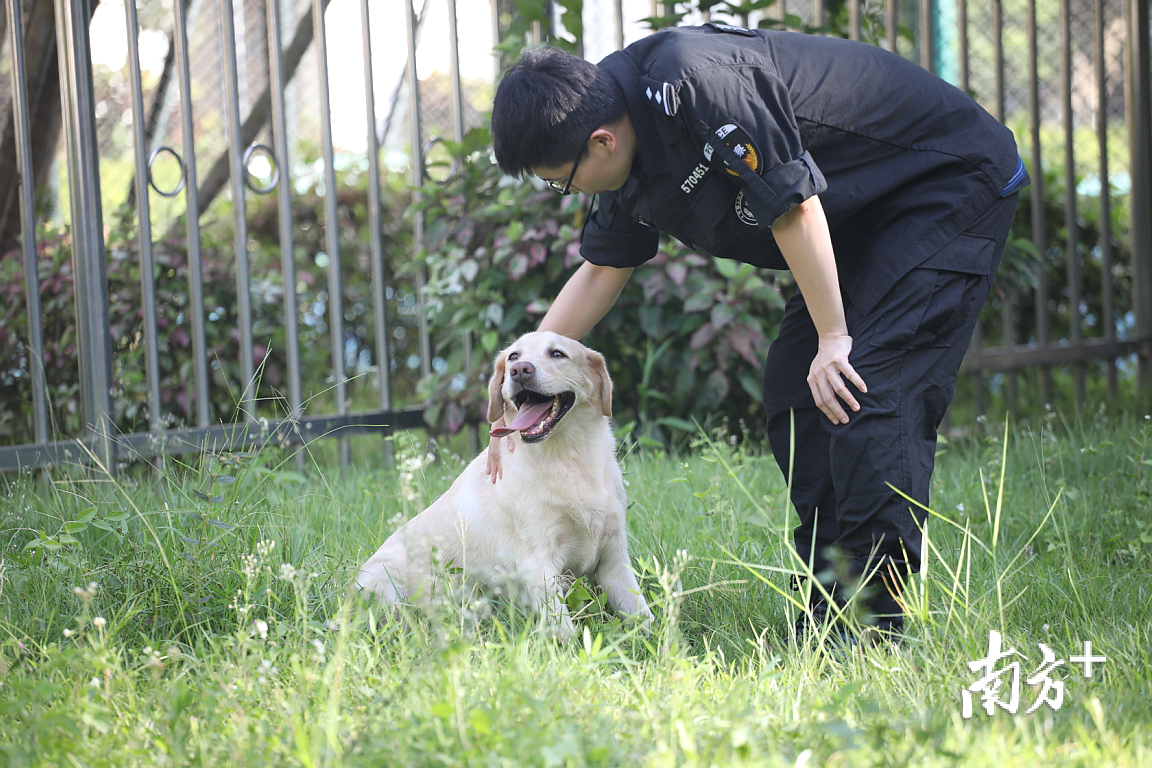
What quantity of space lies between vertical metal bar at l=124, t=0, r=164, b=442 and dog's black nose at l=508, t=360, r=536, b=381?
5.61 ft

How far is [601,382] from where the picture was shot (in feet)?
8.73

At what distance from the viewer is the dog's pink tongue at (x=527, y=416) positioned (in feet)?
8.16

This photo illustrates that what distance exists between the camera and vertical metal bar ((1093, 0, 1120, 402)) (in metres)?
5.18

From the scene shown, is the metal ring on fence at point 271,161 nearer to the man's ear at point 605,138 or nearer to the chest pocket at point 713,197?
the man's ear at point 605,138

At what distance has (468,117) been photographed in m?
6.85

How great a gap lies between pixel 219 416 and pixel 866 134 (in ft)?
11.1

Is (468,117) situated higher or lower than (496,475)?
higher

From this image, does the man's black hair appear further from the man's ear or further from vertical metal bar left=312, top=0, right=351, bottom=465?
vertical metal bar left=312, top=0, right=351, bottom=465

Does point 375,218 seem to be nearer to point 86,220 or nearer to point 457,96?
point 457,96

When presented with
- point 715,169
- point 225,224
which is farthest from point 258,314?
point 715,169

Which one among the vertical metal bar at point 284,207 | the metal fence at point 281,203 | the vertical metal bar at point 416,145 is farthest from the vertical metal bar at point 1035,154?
the vertical metal bar at point 284,207

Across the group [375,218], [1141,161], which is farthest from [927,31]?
[375,218]

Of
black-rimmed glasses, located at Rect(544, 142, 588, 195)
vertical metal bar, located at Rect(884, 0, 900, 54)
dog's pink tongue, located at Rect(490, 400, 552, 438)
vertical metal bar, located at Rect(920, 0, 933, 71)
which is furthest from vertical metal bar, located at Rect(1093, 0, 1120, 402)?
black-rimmed glasses, located at Rect(544, 142, 588, 195)

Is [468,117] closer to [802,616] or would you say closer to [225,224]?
[225,224]
